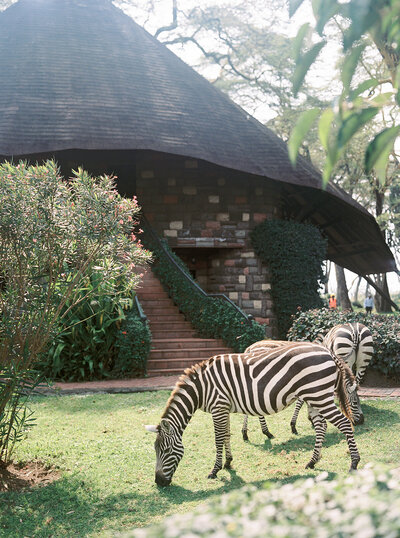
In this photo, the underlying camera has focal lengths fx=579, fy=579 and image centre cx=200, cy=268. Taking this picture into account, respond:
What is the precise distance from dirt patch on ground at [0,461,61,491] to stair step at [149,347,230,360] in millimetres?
6556

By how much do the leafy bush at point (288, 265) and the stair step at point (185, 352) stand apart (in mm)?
4099

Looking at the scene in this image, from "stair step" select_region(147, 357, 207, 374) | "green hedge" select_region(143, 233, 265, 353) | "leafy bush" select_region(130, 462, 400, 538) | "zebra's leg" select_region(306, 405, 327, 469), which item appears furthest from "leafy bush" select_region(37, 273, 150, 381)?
"leafy bush" select_region(130, 462, 400, 538)

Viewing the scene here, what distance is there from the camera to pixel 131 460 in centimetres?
662

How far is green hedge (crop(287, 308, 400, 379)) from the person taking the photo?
34.0ft

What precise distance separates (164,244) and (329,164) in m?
14.2

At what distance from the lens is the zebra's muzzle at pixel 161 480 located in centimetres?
558

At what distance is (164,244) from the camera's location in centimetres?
1589

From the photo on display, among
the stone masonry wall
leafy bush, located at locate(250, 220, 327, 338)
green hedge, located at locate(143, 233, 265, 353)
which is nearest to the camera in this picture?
green hedge, located at locate(143, 233, 265, 353)

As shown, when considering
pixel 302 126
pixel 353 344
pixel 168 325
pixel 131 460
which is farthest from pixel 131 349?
pixel 302 126

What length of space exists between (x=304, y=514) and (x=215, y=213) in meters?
16.0

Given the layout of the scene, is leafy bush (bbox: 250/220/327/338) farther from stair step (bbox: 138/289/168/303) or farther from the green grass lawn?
the green grass lawn

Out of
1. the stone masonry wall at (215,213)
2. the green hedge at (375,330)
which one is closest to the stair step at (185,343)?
the green hedge at (375,330)

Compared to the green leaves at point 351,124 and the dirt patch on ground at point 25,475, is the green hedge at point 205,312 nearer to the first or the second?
the dirt patch on ground at point 25,475

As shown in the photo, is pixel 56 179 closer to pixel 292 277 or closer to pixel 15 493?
pixel 15 493
